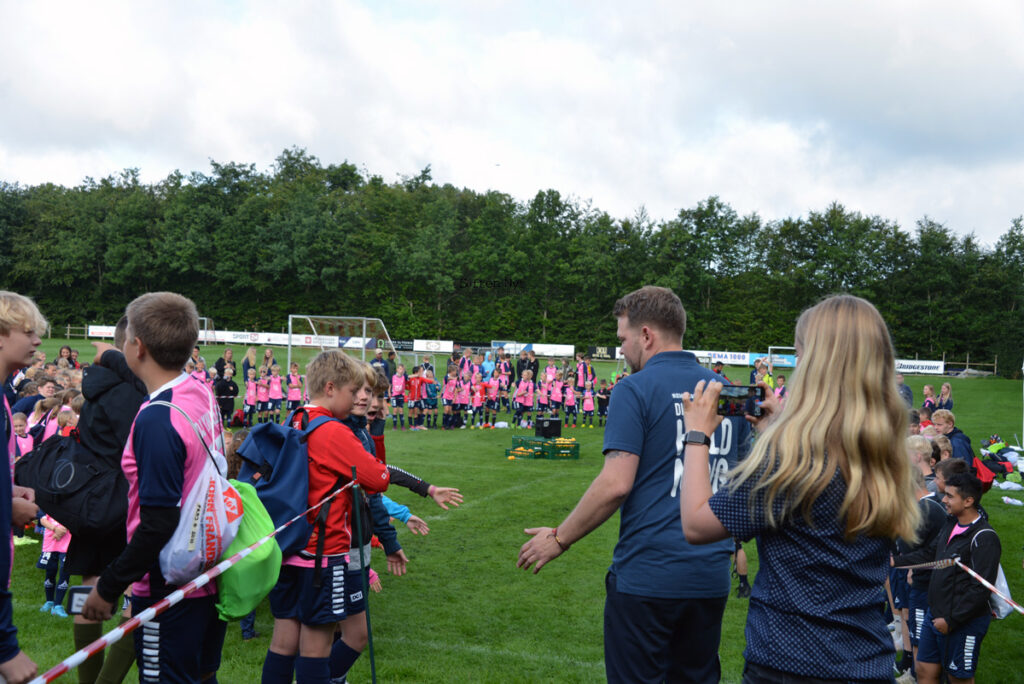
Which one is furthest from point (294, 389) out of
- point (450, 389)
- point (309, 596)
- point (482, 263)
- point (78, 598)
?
point (482, 263)

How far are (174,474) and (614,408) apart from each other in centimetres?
171

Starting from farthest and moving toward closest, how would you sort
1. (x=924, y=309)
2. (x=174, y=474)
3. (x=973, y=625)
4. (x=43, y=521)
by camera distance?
(x=924, y=309) → (x=43, y=521) → (x=973, y=625) → (x=174, y=474)

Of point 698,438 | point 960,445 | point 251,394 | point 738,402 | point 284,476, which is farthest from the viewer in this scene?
point 251,394

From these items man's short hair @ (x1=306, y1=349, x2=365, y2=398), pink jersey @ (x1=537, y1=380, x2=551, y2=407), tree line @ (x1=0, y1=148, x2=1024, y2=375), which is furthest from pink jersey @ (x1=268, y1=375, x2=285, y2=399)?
tree line @ (x1=0, y1=148, x2=1024, y2=375)

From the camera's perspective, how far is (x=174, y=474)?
8.01ft

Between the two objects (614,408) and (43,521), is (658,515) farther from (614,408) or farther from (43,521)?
(43,521)

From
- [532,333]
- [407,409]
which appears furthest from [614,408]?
[532,333]

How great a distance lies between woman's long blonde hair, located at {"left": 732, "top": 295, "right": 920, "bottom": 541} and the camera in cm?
186

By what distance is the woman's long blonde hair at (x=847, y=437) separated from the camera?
1.86 meters

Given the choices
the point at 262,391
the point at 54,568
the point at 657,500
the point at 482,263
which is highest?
the point at 482,263

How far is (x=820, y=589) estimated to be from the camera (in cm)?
193

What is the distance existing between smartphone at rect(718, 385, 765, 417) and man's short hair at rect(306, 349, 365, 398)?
2207mm

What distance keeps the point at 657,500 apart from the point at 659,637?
1.77 ft

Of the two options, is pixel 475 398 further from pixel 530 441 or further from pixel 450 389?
pixel 530 441
